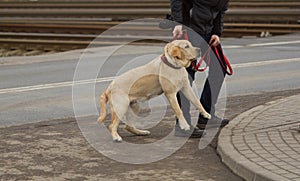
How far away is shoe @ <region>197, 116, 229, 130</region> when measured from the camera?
7.64 metres

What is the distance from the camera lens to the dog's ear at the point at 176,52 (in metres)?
6.89

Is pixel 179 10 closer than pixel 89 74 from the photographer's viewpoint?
Yes

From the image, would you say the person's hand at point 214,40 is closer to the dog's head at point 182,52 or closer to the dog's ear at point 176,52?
the dog's head at point 182,52

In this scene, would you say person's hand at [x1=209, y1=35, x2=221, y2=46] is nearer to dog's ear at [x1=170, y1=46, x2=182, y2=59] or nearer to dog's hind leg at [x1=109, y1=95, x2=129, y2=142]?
dog's ear at [x1=170, y1=46, x2=182, y2=59]

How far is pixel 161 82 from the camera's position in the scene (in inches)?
275

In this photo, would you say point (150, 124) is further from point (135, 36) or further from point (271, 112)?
point (135, 36)

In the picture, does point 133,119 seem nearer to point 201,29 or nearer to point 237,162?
point 201,29

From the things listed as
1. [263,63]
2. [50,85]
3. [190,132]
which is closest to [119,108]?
[190,132]

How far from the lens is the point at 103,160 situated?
21.5ft

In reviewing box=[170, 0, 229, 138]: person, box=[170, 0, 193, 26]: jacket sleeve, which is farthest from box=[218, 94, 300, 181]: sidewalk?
box=[170, 0, 193, 26]: jacket sleeve

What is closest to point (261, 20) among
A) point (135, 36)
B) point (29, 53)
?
point (135, 36)

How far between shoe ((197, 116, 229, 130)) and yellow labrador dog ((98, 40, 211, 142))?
0.63m

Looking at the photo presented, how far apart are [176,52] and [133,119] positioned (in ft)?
2.86

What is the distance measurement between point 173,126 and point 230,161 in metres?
1.87
